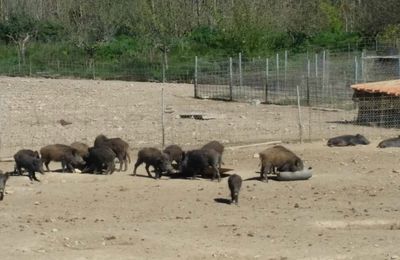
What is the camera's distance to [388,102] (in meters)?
25.6

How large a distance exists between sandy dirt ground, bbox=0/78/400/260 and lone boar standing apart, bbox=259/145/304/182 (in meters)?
0.28

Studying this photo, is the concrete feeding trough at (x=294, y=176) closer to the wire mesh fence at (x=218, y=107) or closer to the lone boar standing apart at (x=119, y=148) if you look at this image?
the lone boar standing apart at (x=119, y=148)

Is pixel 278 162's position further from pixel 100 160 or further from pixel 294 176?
pixel 100 160

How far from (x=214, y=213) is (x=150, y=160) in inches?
133

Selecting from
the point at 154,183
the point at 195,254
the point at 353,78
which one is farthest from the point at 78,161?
the point at 353,78

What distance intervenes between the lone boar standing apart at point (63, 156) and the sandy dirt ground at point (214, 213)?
48 cm

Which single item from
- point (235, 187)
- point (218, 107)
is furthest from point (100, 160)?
point (218, 107)

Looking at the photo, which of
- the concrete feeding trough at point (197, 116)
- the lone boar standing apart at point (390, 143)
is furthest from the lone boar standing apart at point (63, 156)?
the concrete feeding trough at point (197, 116)

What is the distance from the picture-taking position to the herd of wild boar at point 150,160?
17.2 m

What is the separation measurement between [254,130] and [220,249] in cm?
1272

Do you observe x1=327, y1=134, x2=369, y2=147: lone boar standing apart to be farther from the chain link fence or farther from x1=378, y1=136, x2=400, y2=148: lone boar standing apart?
the chain link fence

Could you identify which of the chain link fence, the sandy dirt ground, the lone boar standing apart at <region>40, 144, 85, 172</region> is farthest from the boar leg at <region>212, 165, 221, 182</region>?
the chain link fence

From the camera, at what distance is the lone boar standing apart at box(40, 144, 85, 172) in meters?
18.0

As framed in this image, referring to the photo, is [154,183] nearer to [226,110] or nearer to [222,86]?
[226,110]
